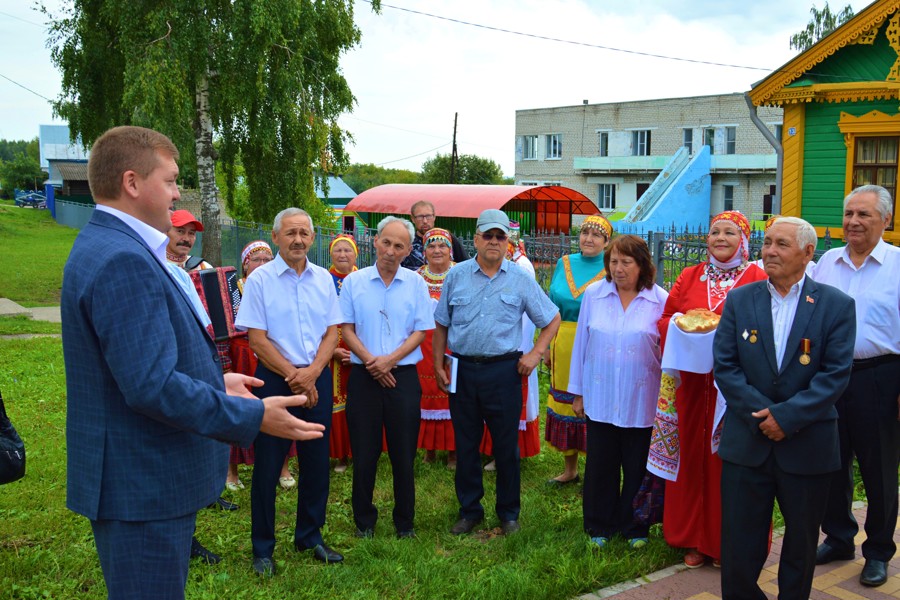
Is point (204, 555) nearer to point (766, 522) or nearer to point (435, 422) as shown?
point (435, 422)

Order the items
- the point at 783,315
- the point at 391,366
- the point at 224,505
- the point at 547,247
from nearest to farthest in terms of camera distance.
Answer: the point at 783,315 < the point at 391,366 < the point at 224,505 < the point at 547,247

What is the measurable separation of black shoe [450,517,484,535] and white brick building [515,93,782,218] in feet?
106

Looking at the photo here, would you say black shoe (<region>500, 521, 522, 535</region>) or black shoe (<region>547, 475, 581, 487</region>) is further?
black shoe (<region>547, 475, 581, 487</region>)

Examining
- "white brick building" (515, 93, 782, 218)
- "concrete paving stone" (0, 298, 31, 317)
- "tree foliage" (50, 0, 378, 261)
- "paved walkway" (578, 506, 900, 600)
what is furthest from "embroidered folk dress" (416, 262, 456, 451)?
"white brick building" (515, 93, 782, 218)

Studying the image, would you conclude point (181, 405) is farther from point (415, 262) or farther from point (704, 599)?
point (415, 262)

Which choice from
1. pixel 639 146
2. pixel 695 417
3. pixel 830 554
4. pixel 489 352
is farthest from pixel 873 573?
pixel 639 146

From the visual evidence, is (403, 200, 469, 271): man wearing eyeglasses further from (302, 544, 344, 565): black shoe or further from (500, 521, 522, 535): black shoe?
(302, 544, 344, 565): black shoe

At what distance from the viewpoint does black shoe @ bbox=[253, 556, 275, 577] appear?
445 centimetres

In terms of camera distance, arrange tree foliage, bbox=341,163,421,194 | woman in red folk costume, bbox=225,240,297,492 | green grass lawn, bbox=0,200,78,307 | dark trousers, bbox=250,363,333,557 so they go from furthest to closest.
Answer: tree foliage, bbox=341,163,421,194
green grass lawn, bbox=0,200,78,307
woman in red folk costume, bbox=225,240,297,492
dark trousers, bbox=250,363,333,557

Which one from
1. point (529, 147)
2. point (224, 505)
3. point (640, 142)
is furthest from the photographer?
point (529, 147)

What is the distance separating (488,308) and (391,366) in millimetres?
702

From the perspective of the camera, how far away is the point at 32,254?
1106 inches

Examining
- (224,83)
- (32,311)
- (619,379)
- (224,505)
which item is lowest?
(224,505)

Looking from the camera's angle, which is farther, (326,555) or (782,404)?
(326,555)
